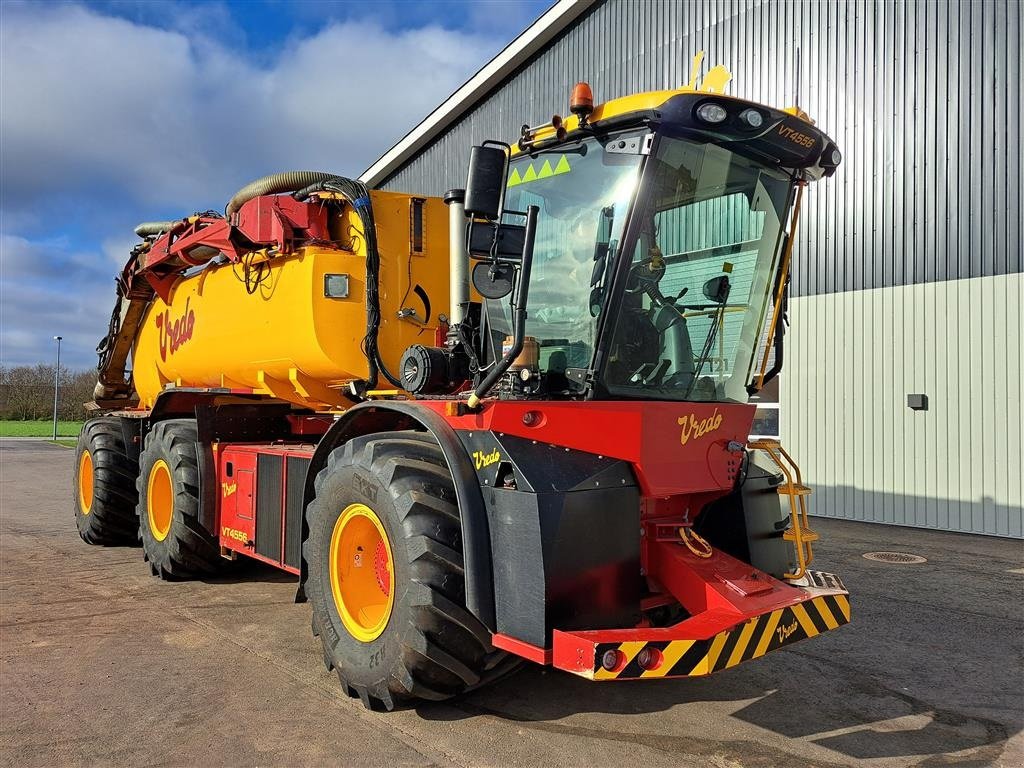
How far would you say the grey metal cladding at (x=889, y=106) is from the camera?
10.4m

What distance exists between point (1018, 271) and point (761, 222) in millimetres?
7276

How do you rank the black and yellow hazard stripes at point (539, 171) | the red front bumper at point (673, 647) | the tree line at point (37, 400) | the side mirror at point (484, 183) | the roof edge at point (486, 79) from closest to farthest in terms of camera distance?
the red front bumper at point (673, 647), the side mirror at point (484, 183), the black and yellow hazard stripes at point (539, 171), the roof edge at point (486, 79), the tree line at point (37, 400)

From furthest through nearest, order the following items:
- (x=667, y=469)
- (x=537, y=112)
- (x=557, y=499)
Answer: (x=537, y=112) → (x=667, y=469) → (x=557, y=499)

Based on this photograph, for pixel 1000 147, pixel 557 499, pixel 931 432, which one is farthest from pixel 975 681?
pixel 1000 147

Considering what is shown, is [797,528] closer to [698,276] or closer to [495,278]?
[698,276]

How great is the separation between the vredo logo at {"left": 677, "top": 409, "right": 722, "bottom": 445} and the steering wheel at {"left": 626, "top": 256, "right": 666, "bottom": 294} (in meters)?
0.73

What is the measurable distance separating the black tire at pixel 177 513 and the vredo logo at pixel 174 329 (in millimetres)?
972

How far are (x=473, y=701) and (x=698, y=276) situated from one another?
2.67 metres

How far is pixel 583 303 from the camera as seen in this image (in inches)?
165

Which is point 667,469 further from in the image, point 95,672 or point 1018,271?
point 1018,271

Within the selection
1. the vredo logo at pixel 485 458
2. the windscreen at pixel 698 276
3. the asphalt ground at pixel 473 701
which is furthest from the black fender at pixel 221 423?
the windscreen at pixel 698 276

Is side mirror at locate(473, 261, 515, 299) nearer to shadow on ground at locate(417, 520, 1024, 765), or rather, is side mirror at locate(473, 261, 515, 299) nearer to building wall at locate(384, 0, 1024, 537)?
shadow on ground at locate(417, 520, 1024, 765)

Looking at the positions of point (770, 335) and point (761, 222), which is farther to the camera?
point (770, 335)

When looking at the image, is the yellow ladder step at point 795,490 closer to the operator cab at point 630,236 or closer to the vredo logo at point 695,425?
the vredo logo at point 695,425
